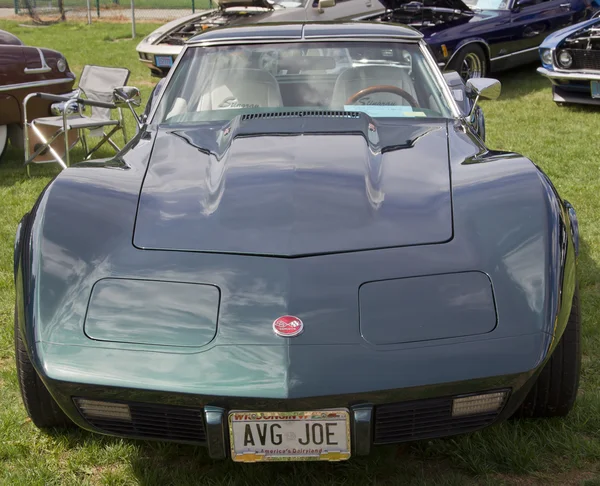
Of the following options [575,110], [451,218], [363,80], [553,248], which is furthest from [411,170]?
[575,110]

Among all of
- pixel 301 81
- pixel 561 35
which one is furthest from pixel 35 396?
pixel 561 35

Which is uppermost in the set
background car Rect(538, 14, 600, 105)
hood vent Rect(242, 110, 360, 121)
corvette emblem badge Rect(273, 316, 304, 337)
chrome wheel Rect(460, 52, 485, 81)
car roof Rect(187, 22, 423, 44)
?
car roof Rect(187, 22, 423, 44)

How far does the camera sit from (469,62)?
9273mm

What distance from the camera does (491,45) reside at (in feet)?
30.5

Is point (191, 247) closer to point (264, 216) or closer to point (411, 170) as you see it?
point (264, 216)

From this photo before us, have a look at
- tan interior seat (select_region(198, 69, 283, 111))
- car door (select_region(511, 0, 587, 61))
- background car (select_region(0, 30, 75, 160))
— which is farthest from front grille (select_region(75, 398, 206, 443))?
car door (select_region(511, 0, 587, 61))

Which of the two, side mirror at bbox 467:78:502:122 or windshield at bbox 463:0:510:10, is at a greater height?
side mirror at bbox 467:78:502:122

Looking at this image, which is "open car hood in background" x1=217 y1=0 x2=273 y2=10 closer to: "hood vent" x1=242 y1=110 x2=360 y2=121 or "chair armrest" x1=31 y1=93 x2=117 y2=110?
"chair armrest" x1=31 y1=93 x2=117 y2=110

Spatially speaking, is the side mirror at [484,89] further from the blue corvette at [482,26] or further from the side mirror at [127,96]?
the blue corvette at [482,26]

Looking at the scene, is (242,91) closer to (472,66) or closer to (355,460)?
(355,460)

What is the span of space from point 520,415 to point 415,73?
182 cm

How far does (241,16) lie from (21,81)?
3708 millimetres

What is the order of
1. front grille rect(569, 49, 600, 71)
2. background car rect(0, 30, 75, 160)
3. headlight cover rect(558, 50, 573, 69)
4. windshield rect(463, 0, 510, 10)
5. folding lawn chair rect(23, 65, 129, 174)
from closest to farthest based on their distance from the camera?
1. folding lawn chair rect(23, 65, 129, 174)
2. background car rect(0, 30, 75, 160)
3. front grille rect(569, 49, 600, 71)
4. headlight cover rect(558, 50, 573, 69)
5. windshield rect(463, 0, 510, 10)

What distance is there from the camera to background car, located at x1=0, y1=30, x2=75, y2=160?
21.9ft
